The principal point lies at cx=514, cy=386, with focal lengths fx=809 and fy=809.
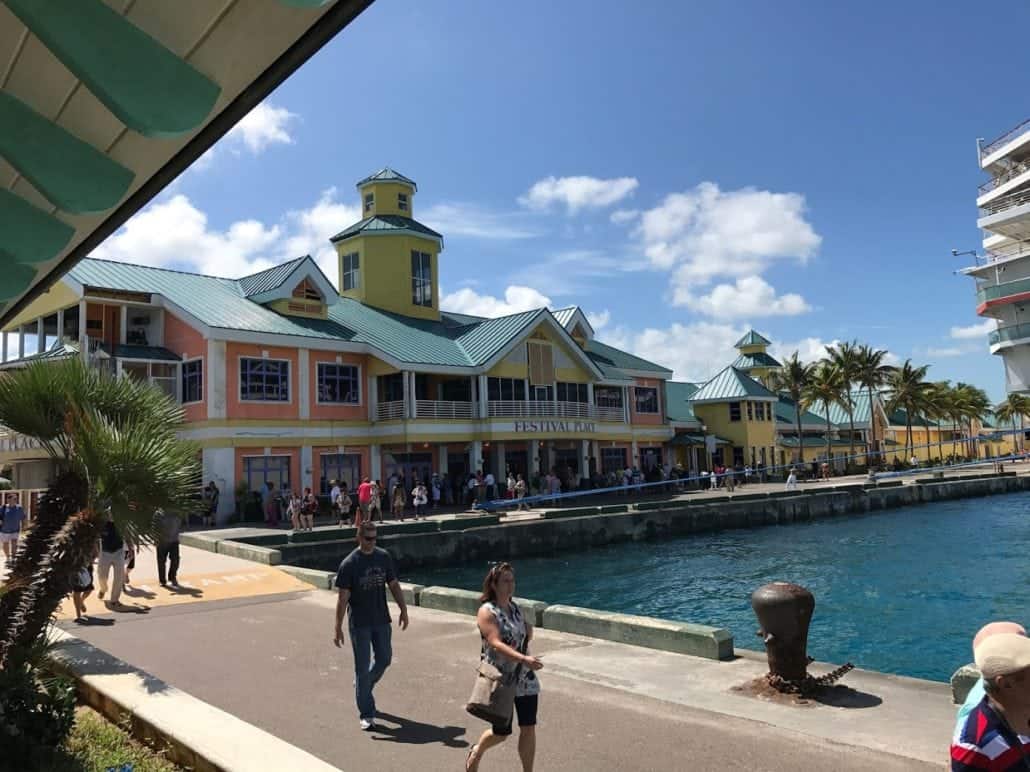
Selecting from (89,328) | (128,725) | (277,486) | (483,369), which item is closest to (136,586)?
(128,725)

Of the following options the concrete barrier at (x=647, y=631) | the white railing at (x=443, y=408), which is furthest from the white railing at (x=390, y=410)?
the concrete barrier at (x=647, y=631)

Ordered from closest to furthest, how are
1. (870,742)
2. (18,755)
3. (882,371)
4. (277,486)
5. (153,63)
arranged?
(153,63) → (18,755) → (870,742) → (277,486) → (882,371)

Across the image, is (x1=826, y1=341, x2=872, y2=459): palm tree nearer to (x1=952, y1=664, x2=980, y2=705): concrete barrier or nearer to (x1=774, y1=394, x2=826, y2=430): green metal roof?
(x1=774, y1=394, x2=826, y2=430): green metal roof

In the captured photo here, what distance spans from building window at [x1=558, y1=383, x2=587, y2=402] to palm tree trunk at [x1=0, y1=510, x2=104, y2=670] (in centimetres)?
3568

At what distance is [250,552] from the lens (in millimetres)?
19266

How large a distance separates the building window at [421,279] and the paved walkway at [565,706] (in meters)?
33.1

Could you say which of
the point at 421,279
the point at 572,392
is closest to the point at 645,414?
the point at 572,392

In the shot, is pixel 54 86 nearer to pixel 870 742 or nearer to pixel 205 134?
pixel 205 134

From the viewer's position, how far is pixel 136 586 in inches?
611

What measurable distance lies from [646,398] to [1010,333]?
24256 mm

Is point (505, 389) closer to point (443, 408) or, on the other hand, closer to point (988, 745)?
point (443, 408)

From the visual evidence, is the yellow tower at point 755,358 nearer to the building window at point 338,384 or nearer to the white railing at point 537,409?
the white railing at point 537,409

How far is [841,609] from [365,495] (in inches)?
642

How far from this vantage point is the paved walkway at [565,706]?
6.21 meters
